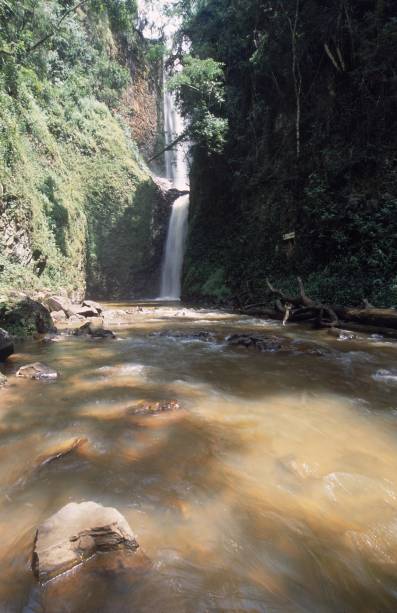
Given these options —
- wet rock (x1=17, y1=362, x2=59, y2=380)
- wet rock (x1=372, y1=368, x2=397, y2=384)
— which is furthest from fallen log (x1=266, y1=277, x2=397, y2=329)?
wet rock (x1=17, y1=362, x2=59, y2=380)

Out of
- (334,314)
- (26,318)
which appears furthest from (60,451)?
(334,314)

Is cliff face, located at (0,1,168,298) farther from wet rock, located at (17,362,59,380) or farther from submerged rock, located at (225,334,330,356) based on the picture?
submerged rock, located at (225,334,330,356)

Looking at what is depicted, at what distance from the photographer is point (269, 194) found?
1406 centimetres

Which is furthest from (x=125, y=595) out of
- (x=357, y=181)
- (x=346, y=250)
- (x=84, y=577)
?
(x=357, y=181)

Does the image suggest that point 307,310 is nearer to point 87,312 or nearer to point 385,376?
point 385,376

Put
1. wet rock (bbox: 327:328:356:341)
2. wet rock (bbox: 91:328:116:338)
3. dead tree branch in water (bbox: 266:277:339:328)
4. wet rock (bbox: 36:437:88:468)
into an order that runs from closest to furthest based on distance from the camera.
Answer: wet rock (bbox: 36:437:88:468) → wet rock (bbox: 327:328:356:341) → wet rock (bbox: 91:328:116:338) → dead tree branch in water (bbox: 266:277:339:328)

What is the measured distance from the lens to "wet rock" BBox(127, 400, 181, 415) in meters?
3.09

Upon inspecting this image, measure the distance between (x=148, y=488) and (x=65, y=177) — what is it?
742 inches

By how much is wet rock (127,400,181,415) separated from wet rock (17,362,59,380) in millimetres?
1526

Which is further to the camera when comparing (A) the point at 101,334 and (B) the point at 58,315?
(B) the point at 58,315

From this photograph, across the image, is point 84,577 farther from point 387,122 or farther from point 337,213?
point 387,122

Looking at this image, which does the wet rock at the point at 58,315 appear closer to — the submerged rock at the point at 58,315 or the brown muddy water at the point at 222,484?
the submerged rock at the point at 58,315

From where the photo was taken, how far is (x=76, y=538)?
4.77 ft

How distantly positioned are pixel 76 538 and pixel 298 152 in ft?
45.0
